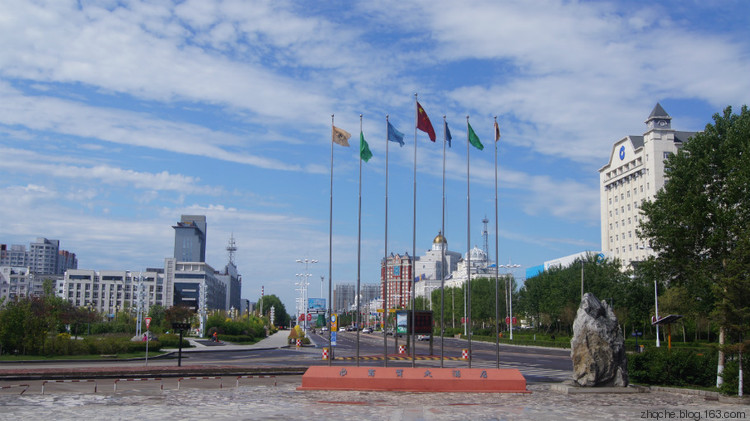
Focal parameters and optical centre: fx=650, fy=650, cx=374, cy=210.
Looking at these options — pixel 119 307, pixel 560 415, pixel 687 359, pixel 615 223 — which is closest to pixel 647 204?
pixel 687 359

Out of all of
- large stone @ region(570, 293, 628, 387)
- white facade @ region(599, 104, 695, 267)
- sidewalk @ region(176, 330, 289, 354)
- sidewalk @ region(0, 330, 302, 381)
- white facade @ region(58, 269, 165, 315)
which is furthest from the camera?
white facade @ region(58, 269, 165, 315)

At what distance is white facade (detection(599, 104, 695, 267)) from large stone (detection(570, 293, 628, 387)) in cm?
7931

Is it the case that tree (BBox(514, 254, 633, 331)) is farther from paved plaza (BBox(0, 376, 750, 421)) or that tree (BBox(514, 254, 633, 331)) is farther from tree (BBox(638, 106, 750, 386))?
paved plaza (BBox(0, 376, 750, 421))

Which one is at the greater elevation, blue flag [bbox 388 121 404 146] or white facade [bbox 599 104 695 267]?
white facade [bbox 599 104 695 267]

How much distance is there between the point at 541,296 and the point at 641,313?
833 inches

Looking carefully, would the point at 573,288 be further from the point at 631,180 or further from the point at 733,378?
the point at 733,378

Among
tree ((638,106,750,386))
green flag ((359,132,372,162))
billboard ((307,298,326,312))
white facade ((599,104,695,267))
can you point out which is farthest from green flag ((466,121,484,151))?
billboard ((307,298,326,312))

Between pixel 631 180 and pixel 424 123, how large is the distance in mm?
94100

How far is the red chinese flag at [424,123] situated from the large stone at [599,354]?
11.8m

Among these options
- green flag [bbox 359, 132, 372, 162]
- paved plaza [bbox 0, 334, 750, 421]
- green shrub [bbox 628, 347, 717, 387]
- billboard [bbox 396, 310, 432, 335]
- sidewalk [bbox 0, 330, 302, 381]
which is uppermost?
green flag [bbox 359, 132, 372, 162]

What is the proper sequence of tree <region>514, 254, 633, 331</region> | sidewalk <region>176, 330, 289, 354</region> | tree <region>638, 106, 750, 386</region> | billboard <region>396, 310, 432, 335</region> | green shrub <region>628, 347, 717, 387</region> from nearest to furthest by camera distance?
tree <region>638, 106, 750, 386</region> → green shrub <region>628, 347, 717, 387</region> → billboard <region>396, 310, 432, 335</region> → sidewalk <region>176, 330, 289, 354</region> → tree <region>514, 254, 633, 331</region>

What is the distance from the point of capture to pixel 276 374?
33188mm

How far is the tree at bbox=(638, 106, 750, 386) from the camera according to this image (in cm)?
2581

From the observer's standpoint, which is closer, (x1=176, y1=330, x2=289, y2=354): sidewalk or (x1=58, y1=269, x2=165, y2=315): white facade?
(x1=176, y1=330, x2=289, y2=354): sidewalk
